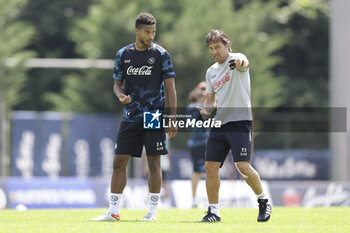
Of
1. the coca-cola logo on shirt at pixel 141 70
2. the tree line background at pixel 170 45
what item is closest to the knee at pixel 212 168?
the coca-cola logo on shirt at pixel 141 70

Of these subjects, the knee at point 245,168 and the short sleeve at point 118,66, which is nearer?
the knee at point 245,168

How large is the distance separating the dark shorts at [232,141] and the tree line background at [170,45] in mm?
18015

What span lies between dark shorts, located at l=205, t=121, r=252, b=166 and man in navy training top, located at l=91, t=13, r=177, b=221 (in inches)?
19.5

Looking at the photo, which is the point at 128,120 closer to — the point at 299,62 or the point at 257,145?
the point at 257,145

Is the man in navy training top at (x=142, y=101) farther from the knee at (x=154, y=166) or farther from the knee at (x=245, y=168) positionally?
the knee at (x=245, y=168)

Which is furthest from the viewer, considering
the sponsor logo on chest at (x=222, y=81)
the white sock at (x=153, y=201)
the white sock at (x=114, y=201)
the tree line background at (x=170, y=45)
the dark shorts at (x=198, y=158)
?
the tree line background at (x=170, y=45)

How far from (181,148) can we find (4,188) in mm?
15436

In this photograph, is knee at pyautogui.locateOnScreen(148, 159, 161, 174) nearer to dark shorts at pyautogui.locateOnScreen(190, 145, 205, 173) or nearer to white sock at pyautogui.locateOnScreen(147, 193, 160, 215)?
white sock at pyautogui.locateOnScreen(147, 193, 160, 215)

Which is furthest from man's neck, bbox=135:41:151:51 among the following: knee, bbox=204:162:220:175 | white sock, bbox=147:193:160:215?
white sock, bbox=147:193:160:215

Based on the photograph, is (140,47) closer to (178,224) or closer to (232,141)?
(232,141)

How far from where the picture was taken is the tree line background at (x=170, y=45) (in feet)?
95.7

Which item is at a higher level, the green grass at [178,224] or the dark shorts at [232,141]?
the dark shorts at [232,141]

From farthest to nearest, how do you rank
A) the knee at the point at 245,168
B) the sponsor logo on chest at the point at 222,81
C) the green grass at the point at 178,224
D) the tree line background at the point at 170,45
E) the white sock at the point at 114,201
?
1. the tree line background at the point at 170,45
2. the white sock at the point at 114,201
3. the sponsor logo on chest at the point at 222,81
4. the knee at the point at 245,168
5. the green grass at the point at 178,224

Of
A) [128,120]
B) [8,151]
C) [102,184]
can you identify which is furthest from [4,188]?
[8,151]
